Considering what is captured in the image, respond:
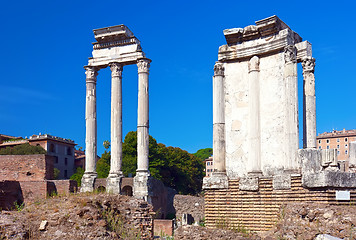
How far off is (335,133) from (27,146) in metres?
49.6

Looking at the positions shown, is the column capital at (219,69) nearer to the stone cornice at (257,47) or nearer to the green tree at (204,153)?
the stone cornice at (257,47)

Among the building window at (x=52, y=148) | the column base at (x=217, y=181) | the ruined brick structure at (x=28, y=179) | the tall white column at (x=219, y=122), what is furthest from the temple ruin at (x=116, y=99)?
the building window at (x=52, y=148)

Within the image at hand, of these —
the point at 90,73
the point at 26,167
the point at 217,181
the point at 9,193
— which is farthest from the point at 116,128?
the point at 217,181

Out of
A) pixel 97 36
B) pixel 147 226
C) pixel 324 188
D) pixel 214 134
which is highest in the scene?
pixel 97 36

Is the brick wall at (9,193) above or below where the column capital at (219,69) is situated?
below

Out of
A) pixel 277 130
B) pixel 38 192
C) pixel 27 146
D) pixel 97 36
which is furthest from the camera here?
pixel 27 146

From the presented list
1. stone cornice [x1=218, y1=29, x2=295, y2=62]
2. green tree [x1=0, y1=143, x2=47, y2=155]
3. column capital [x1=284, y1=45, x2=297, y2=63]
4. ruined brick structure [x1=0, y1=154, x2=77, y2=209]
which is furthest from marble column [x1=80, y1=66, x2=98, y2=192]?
green tree [x1=0, y1=143, x2=47, y2=155]

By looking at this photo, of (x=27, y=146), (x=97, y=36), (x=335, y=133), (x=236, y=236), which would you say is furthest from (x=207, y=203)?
(x=335, y=133)

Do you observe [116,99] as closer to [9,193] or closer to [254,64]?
[9,193]

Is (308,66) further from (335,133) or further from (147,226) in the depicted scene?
(335,133)

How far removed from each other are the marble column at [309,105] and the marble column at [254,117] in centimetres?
129

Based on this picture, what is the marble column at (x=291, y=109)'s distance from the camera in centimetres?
1123

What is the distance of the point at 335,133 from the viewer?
81.0m

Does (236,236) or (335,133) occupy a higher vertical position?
(335,133)
